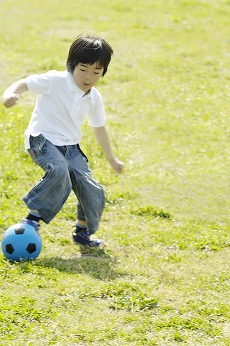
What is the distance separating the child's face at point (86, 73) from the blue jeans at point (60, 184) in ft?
1.76

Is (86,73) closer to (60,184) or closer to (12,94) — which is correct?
(12,94)

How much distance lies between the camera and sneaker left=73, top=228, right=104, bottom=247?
589cm

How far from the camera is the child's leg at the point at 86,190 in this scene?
224 inches

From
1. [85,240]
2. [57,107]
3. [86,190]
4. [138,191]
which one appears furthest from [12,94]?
[138,191]

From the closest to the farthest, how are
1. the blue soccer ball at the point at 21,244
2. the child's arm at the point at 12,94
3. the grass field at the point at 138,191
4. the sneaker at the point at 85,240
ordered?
the grass field at the point at 138,191
the child's arm at the point at 12,94
the blue soccer ball at the point at 21,244
the sneaker at the point at 85,240

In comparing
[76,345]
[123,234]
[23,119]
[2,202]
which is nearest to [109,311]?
[76,345]

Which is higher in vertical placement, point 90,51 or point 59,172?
point 90,51

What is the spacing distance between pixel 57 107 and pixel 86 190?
709 millimetres

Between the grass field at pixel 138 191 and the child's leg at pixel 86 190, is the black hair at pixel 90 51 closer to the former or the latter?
the child's leg at pixel 86 190

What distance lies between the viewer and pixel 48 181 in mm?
5461

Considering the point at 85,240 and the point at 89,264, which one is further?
the point at 85,240

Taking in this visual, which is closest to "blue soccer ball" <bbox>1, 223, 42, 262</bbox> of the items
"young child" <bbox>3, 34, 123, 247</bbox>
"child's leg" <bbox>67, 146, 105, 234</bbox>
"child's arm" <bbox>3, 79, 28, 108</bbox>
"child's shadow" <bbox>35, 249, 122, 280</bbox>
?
"child's shadow" <bbox>35, 249, 122, 280</bbox>

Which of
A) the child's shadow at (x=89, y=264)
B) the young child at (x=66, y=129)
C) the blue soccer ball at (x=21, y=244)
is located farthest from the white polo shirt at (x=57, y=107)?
the child's shadow at (x=89, y=264)

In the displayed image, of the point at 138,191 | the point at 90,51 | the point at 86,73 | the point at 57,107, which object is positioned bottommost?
the point at 138,191
